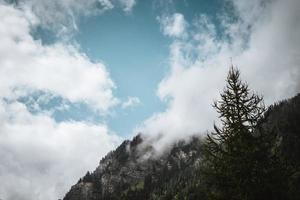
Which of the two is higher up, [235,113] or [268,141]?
[235,113]

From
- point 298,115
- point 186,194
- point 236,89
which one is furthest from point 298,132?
point 236,89

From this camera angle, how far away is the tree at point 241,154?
14.2m

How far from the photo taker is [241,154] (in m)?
15.3

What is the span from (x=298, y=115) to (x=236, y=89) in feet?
637

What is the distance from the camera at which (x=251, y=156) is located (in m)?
14.9

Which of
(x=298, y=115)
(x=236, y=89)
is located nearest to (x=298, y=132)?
(x=298, y=115)

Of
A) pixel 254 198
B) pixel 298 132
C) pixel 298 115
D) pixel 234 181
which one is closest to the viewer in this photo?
pixel 254 198

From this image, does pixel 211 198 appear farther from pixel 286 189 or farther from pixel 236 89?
pixel 236 89

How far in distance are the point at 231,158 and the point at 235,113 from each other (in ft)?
9.63

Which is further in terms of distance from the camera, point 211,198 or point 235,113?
point 235,113

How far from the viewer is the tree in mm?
14219

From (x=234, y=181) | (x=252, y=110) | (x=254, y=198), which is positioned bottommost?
(x=254, y=198)

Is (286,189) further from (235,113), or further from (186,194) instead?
(186,194)

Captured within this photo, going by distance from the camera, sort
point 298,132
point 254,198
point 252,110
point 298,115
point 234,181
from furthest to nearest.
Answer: point 298,115, point 298,132, point 252,110, point 234,181, point 254,198
